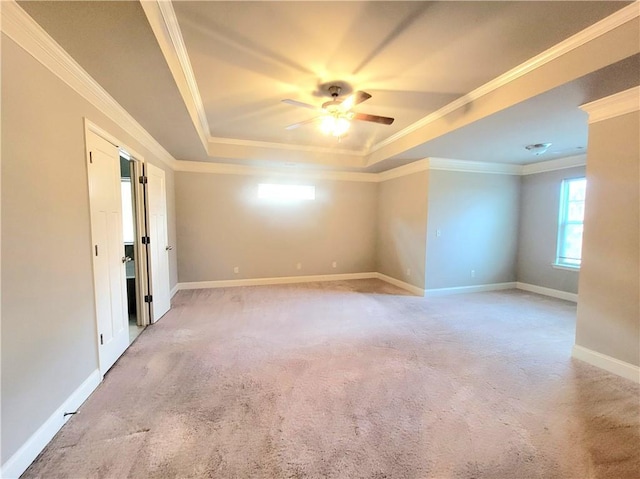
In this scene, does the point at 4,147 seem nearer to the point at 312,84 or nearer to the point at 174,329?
the point at 312,84

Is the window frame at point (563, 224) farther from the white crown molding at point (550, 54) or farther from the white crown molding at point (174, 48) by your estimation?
the white crown molding at point (174, 48)

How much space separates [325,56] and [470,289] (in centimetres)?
489

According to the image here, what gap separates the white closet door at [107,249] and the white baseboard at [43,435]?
308 millimetres

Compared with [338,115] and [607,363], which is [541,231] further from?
[338,115]

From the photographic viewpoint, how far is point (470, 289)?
547 centimetres

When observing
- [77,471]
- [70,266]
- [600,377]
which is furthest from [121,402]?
[600,377]

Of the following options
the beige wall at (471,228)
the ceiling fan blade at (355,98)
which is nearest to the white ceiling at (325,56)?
the ceiling fan blade at (355,98)

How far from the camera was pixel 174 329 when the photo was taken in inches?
139

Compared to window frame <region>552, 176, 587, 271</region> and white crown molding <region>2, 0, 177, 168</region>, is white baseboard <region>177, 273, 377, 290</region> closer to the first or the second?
white crown molding <region>2, 0, 177, 168</region>

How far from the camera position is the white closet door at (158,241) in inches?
146

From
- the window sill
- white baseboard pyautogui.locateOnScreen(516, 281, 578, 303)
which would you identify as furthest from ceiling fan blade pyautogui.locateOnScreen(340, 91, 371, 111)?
white baseboard pyautogui.locateOnScreen(516, 281, 578, 303)

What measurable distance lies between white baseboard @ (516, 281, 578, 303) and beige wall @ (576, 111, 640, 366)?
8.80 feet

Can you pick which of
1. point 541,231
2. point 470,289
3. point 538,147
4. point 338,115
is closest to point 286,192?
point 338,115

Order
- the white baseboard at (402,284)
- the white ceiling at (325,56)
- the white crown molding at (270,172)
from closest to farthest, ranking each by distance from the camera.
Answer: the white ceiling at (325,56) → the white baseboard at (402,284) → the white crown molding at (270,172)
